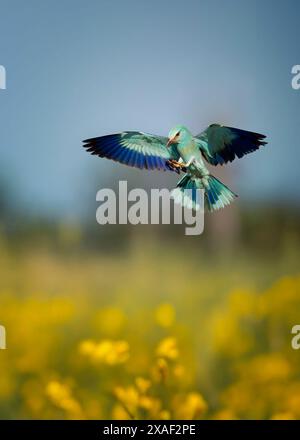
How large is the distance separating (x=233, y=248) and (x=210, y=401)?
1.00ft

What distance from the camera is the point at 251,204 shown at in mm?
1287

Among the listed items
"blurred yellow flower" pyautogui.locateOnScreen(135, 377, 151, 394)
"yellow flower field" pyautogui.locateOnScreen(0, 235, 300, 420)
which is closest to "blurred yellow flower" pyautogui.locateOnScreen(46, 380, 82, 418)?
"yellow flower field" pyautogui.locateOnScreen(0, 235, 300, 420)

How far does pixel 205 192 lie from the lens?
121 cm

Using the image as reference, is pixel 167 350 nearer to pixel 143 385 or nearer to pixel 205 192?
pixel 143 385

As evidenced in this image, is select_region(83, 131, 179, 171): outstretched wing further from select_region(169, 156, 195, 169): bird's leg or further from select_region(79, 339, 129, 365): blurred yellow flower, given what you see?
select_region(79, 339, 129, 365): blurred yellow flower

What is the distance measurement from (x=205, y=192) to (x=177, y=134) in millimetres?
123

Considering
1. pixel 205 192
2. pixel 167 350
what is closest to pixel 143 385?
pixel 167 350

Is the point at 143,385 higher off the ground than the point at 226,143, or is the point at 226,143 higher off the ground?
the point at 226,143

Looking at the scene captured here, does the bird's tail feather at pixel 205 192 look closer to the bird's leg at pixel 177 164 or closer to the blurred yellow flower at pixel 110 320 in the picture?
the bird's leg at pixel 177 164

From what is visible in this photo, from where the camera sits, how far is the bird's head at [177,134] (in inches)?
46.4

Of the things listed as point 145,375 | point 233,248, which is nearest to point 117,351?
point 145,375

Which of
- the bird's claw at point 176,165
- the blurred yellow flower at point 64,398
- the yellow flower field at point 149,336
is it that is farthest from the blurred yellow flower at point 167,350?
the bird's claw at point 176,165

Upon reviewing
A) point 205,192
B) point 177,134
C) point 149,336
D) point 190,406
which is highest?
point 177,134

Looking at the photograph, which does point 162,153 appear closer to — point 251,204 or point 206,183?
point 206,183
